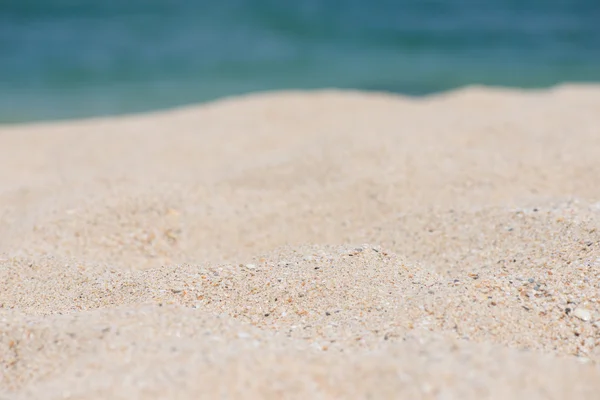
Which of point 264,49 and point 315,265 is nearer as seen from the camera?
point 315,265

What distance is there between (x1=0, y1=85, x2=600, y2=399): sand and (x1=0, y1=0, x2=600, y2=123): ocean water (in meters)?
4.27

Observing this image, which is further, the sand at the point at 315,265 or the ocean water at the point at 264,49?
the ocean water at the point at 264,49

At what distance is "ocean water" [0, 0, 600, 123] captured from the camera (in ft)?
32.6

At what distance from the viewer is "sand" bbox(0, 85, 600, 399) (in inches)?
72.7

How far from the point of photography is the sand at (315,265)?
185 centimetres

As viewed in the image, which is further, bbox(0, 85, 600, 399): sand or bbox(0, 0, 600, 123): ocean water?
bbox(0, 0, 600, 123): ocean water

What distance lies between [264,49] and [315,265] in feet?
30.6

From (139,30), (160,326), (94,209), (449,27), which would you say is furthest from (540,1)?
(160,326)

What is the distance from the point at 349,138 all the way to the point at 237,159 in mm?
952

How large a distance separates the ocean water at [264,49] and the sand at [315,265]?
427 cm

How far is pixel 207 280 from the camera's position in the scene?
8.70ft

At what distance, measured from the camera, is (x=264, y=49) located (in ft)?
37.9

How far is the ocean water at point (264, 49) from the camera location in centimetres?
992

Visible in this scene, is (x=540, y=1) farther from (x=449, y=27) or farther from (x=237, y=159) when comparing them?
(x=237, y=159)
